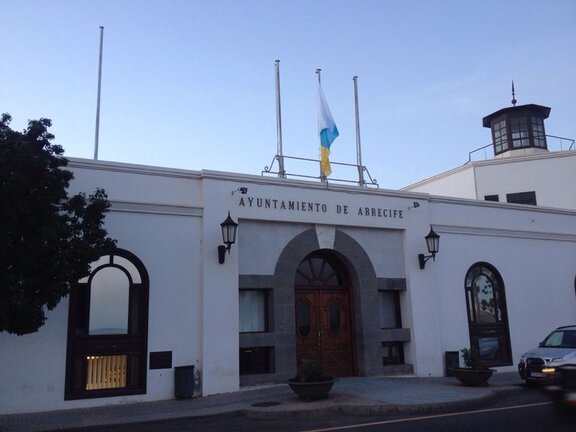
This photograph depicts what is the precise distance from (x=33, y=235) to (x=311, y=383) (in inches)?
246

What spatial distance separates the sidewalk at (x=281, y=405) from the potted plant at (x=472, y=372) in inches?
9.5

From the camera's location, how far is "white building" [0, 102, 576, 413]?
43.1 feet

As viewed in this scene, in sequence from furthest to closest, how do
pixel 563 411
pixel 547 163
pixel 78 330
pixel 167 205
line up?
1. pixel 547 163
2. pixel 167 205
3. pixel 78 330
4. pixel 563 411

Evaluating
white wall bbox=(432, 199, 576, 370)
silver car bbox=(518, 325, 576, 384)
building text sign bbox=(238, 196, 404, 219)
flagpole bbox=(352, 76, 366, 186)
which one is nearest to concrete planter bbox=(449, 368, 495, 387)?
silver car bbox=(518, 325, 576, 384)

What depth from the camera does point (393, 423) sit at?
10.3 metres

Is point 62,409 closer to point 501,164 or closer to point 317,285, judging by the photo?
point 317,285

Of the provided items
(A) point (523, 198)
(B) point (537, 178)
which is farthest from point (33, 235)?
(B) point (537, 178)

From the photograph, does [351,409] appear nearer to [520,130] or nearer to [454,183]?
[454,183]

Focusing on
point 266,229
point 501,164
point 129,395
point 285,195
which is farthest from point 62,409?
point 501,164

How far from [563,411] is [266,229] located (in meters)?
9.17

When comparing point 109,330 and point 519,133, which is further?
point 519,133

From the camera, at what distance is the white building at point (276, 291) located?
43.1 feet

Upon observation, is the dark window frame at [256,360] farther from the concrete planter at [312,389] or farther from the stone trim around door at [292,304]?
the concrete planter at [312,389]

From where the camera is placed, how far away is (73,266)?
10414 millimetres
